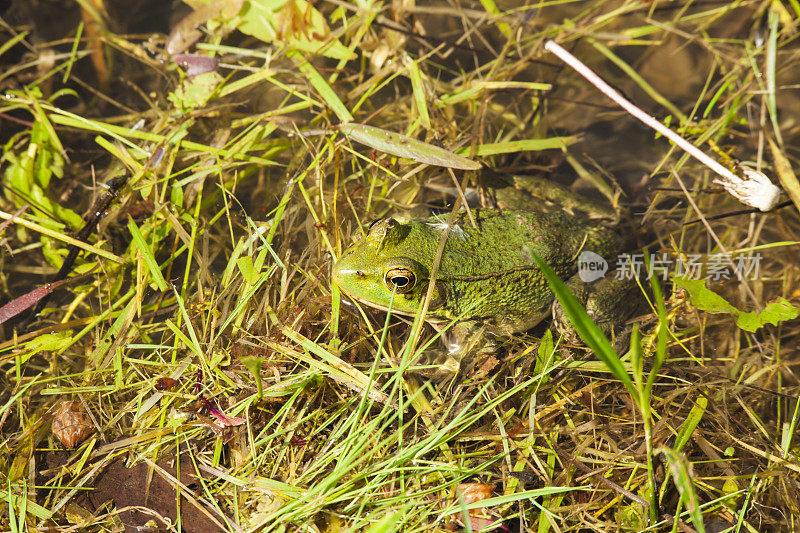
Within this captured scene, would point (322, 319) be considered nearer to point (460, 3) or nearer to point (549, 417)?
point (549, 417)

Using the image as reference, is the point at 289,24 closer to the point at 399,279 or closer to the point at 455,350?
the point at 399,279

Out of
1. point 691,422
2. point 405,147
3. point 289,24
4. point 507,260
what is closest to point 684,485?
point 691,422

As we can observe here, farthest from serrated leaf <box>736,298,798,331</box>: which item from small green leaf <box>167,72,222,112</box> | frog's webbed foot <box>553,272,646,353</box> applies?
small green leaf <box>167,72,222,112</box>

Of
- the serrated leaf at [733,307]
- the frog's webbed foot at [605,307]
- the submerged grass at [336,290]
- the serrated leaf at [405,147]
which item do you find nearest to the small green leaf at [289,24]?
the submerged grass at [336,290]

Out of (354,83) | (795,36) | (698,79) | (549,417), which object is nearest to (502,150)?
(354,83)

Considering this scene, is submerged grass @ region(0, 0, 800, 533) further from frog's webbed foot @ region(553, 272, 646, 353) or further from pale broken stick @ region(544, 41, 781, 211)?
pale broken stick @ region(544, 41, 781, 211)

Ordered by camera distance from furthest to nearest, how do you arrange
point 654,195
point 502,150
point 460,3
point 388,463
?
point 460,3 < point 654,195 < point 502,150 < point 388,463
